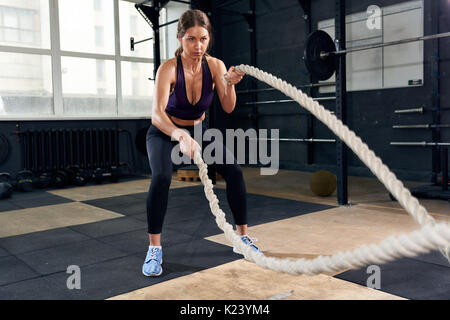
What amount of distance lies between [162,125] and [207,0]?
3699mm

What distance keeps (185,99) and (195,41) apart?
0.28 metres

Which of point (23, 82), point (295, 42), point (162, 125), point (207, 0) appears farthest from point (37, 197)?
point (295, 42)

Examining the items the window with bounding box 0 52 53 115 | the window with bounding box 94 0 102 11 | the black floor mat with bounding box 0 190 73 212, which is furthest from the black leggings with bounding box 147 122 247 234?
the window with bounding box 94 0 102 11

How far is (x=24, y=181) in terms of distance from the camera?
5.09 metres

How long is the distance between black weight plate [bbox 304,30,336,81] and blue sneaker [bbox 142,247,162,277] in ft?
6.43

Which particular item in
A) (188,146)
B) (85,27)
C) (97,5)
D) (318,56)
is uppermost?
(97,5)

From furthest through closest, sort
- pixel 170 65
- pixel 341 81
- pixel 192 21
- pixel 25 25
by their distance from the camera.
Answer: pixel 25 25
pixel 341 81
pixel 170 65
pixel 192 21

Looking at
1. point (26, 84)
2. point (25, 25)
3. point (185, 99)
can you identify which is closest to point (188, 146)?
point (185, 99)

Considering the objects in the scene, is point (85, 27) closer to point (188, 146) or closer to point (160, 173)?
point (160, 173)

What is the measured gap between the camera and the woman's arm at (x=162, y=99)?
183cm

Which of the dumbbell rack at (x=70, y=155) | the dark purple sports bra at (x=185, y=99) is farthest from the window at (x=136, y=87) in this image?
the dark purple sports bra at (x=185, y=99)

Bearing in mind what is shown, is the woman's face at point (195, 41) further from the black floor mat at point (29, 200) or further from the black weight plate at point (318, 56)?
the black floor mat at point (29, 200)

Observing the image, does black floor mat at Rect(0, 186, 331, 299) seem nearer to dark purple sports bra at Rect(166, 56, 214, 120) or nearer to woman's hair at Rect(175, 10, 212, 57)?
dark purple sports bra at Rect(166, 56, 214, 120)

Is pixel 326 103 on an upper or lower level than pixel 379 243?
upper
